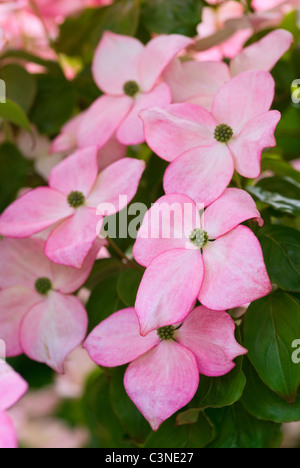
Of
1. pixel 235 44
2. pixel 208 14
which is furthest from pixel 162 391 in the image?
pixel 208 14

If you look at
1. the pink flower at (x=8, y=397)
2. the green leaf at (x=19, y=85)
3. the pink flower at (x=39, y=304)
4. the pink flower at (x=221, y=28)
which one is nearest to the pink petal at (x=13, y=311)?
the pink flower at (x=39, y=304)

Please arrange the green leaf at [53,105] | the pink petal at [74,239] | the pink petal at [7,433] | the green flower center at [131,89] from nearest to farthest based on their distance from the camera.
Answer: the pink petal at [7,433]
the pink petal at [74,239]
the green flower center at [131,89]
the green leaf at [53,105]

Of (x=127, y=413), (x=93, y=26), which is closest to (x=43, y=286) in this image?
(x=127, y=413)

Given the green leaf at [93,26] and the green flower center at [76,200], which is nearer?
the green flower center at [76,200]

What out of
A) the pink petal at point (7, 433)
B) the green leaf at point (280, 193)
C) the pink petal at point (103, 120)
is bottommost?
the pink petal at point (7, 433)

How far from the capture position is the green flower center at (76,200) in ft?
1.54

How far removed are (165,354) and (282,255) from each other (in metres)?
0.11

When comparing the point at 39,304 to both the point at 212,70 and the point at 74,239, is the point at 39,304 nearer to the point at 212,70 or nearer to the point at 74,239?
the point at 74,239

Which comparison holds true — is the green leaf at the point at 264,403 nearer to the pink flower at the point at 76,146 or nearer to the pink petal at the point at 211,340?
the pink petal at the point at 211,340

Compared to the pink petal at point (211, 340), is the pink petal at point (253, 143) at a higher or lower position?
higher

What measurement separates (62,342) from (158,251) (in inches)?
4.4

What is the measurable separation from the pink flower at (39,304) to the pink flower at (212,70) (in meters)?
0.16

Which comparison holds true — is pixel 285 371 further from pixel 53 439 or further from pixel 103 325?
pixel 53 439

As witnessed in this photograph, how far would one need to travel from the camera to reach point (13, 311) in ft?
1.57
